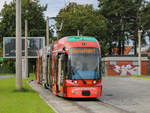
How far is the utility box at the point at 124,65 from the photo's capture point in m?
64.4

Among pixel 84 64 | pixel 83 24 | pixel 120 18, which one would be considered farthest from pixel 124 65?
pixel 84 64

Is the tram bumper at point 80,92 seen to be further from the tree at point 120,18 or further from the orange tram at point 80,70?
the tree at point 120,18

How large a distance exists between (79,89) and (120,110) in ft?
12.4

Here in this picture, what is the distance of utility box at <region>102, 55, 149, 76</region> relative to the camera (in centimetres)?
6438

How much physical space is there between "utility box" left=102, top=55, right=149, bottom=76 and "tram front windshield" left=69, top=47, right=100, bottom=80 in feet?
152

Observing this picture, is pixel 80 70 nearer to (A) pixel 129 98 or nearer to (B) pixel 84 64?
(B) pixel 84 64

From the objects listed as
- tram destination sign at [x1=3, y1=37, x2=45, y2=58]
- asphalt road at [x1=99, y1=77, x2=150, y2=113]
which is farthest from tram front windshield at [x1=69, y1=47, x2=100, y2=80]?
tram destination sign at [x1=3, y1=37, x2=45, y2=58]

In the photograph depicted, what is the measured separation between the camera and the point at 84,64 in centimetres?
1766

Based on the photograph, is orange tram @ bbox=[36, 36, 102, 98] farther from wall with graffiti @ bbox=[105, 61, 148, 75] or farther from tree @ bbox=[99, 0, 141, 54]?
tree @ bbox=[99, 0, 141, 54]

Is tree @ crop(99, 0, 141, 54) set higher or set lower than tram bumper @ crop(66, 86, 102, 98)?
higher

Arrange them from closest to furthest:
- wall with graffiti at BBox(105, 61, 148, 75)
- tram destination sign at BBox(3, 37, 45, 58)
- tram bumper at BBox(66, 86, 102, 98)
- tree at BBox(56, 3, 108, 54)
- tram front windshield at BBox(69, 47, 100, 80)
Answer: tram bumper at BBox(66, 86, 102, 98) → tram front windshield at BBox(69, 47, 100, 80) → tram destination sign at BBox(3, 37, 45, 58) → wall with graffiti at BBox(105, 61, 148, 75) → tree at BBox(56, 3, 108, 54)

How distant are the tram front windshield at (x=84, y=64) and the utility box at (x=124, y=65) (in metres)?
46.4

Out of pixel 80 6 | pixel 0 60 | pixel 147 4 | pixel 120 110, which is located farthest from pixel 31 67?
pixel 120 110

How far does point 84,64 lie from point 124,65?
47916mm
